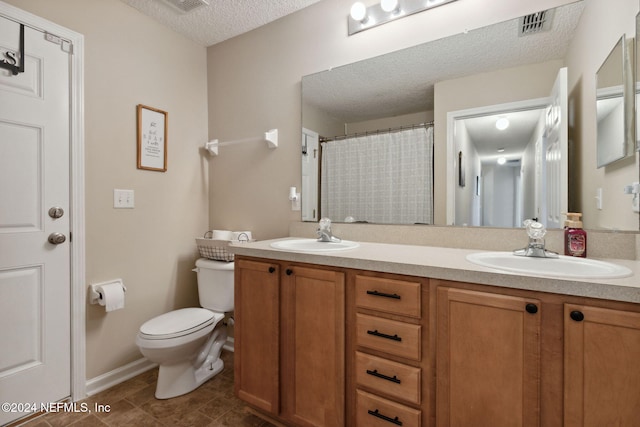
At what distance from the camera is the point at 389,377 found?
46.6 inches

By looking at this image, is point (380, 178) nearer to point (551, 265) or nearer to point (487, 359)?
point (551, 265)

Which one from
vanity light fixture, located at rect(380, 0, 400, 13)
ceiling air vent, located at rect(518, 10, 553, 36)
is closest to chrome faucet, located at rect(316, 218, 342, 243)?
vanity light fixture, located at rect(380, 0, 400, 13)

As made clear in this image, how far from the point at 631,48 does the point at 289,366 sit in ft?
6.27

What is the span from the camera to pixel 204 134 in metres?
2.58

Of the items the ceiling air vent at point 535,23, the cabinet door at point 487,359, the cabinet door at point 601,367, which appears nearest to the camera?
the cabinet door at point 601,367

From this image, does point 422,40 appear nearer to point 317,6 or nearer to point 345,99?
point 345,99

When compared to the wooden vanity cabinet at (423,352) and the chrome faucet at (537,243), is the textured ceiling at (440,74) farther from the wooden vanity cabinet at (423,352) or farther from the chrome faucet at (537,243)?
the wooden vanity cabinet at (423,352)

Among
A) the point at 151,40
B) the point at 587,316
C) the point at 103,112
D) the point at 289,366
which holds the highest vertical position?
the point at 151,40

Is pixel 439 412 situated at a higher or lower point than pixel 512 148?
lower

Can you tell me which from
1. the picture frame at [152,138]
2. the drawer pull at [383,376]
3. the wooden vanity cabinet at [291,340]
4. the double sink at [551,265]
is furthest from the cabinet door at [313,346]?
the picture frame at [152,138]

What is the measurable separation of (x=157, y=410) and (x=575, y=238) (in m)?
2.24

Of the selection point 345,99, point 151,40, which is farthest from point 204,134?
point 345,99

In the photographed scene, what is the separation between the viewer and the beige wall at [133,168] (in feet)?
6.11

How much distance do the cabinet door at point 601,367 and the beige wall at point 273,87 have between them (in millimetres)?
1033
